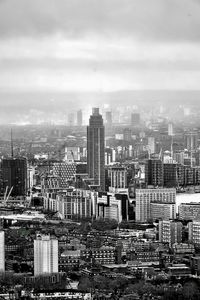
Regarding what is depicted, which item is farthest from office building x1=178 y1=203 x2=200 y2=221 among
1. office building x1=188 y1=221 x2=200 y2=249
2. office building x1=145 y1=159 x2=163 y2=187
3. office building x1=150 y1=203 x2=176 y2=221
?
office building x1=145 y1=159 x2=163 y2=187

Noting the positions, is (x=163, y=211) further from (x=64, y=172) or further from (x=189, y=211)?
(x=64, y=172)

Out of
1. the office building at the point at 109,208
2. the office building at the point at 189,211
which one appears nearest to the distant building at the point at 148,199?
the office building at the point at 109,208

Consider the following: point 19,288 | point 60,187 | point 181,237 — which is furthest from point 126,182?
point 19,288

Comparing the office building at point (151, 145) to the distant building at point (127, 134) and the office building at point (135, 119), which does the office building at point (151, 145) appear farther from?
the office building at point (135, 119)

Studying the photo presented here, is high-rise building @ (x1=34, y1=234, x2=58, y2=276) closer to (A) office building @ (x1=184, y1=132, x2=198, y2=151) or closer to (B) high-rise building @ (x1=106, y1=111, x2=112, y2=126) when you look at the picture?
(B) high-rise building @ (x1=106, y1=111, x2=112, y2=126)

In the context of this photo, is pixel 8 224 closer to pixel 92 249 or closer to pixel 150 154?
pixel 92 249

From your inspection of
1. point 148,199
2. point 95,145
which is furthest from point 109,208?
point 95,145
